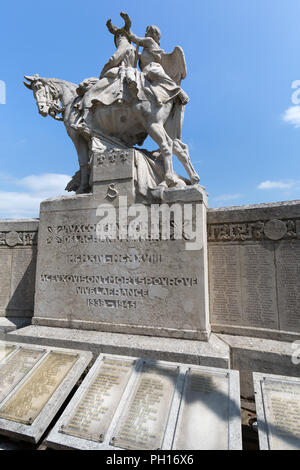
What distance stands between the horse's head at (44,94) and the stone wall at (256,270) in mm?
4334

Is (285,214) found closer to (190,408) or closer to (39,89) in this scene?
(190,408)

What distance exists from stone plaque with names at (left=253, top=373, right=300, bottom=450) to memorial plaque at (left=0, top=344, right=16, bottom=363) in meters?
3.04

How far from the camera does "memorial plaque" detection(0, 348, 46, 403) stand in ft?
9.27

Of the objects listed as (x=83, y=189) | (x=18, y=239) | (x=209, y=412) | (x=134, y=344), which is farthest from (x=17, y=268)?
(x=209, y=412)

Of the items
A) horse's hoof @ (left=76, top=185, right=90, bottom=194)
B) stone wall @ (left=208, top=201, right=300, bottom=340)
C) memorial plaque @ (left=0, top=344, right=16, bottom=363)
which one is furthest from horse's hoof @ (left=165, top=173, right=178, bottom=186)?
memorial plaque @ (left=0, top=344, right=16, bottom=363)

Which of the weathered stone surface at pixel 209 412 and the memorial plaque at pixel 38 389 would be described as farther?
the memorial plaque at pixel 38 389

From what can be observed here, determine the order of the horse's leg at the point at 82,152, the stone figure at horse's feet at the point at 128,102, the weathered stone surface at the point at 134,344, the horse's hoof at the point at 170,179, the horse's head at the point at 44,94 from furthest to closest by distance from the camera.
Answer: the horse's head at the point at 44,94, the horse's leg at the point at 82,152, the stone figure at horse's feet at the point at 128,102, the horse's hoof at the point at 170,179, the weathered stone surface at the point at 134,344

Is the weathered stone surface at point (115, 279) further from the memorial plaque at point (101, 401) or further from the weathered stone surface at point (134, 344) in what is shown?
the memorial plaque at point (101, 401)

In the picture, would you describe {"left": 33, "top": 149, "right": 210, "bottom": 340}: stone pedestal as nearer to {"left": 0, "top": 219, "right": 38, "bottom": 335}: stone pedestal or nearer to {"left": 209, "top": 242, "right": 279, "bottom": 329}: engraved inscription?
{"left": 209, "top": 242, "right": 279, "bottom": 329}: engraved inscription

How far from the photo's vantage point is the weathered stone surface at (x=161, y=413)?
2123 millimetres

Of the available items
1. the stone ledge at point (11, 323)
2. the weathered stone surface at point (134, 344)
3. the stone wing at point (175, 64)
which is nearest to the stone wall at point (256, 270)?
the weathered stone surface at point (134, 344)

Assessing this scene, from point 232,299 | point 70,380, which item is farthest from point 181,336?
point 70,380

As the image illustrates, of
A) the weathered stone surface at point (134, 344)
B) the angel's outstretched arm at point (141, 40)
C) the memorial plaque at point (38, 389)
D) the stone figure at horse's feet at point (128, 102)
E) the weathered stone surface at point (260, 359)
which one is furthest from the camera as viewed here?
the angel's outstretched arm at point (141, 40)

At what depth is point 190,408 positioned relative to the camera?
7.74 feet
